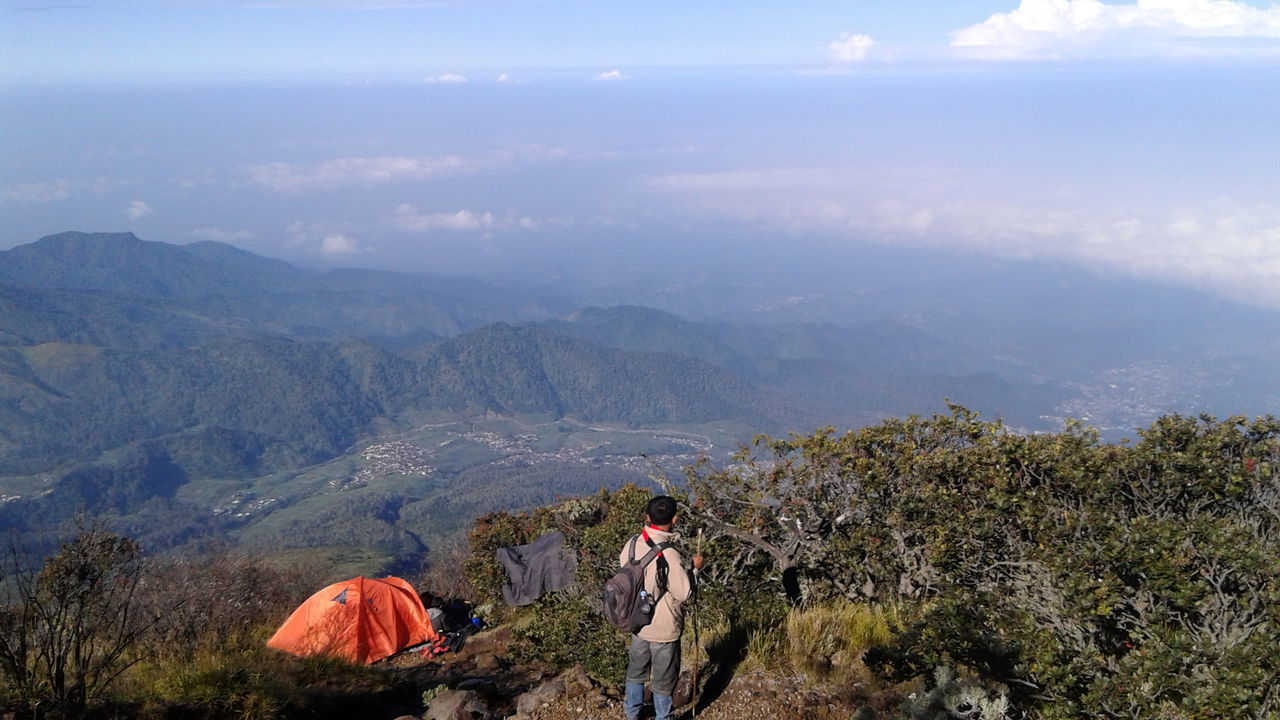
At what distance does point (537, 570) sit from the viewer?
1373 cm

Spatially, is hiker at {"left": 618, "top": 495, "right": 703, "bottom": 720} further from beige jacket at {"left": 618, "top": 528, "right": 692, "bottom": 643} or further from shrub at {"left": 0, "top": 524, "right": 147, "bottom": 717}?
shrub at {"left": 0, "top": 524, "right": 147, "bottom": 717}

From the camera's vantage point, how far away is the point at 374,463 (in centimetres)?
14725

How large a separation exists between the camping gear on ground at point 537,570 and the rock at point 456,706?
4595mm

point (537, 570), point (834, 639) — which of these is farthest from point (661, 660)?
point (537, 570)

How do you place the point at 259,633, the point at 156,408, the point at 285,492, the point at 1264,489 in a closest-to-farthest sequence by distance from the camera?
1. the point at 1264,489
2. the point at 259,633
3. the point at 285,492
4. the point at 156,408

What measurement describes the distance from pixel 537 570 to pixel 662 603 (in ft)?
27.7

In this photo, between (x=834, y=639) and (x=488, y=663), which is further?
(x=488, y=663)

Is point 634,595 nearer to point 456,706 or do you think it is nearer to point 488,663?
point 456,706

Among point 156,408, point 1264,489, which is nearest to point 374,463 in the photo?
point 156,408

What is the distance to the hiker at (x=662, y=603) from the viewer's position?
5.73 metres

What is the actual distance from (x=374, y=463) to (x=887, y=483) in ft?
493

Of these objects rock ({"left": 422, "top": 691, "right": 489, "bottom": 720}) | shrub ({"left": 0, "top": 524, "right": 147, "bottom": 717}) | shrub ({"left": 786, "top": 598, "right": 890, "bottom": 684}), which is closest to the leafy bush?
shrub ({"left": 786, "top": 598, "right": 890, "bottom": 684})

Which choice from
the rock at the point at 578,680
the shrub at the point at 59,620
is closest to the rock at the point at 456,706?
the rock at the point at 578,680

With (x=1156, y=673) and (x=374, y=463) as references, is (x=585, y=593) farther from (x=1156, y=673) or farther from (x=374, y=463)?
(x=374, y=463)
